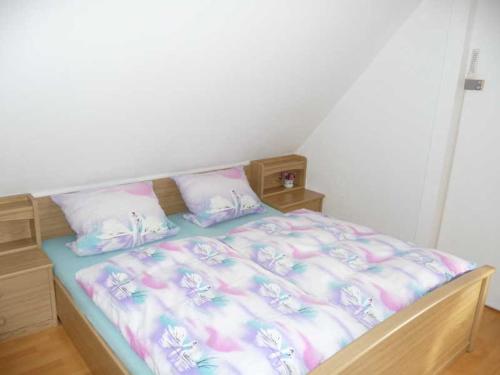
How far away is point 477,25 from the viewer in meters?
2.66

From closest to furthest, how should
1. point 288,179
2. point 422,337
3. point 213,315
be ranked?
point 213,315
point 422,337
point 288,179

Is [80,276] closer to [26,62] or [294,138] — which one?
[26,62]

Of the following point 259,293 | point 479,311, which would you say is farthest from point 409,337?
point 479,311

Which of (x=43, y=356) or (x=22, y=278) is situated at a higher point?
(x=22, y=278)

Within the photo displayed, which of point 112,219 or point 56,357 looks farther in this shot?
point 112,219

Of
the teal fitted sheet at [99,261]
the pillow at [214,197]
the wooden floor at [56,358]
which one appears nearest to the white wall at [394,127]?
the teal fitted sheet at [99,261]

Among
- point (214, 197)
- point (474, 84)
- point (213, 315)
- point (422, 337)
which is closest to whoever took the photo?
point (213, 315)

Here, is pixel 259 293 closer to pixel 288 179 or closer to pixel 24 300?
pixel 24 300

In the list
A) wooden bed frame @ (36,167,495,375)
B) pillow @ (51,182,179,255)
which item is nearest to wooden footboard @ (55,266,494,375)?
wooden bed frame @ (36,167,495,375)

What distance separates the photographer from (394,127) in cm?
313

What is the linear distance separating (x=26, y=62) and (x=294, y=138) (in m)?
2.34

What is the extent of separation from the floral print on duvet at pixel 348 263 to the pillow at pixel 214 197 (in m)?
0.34

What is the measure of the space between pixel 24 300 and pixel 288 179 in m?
2.28

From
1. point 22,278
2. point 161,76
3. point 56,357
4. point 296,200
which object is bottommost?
point 56,357
